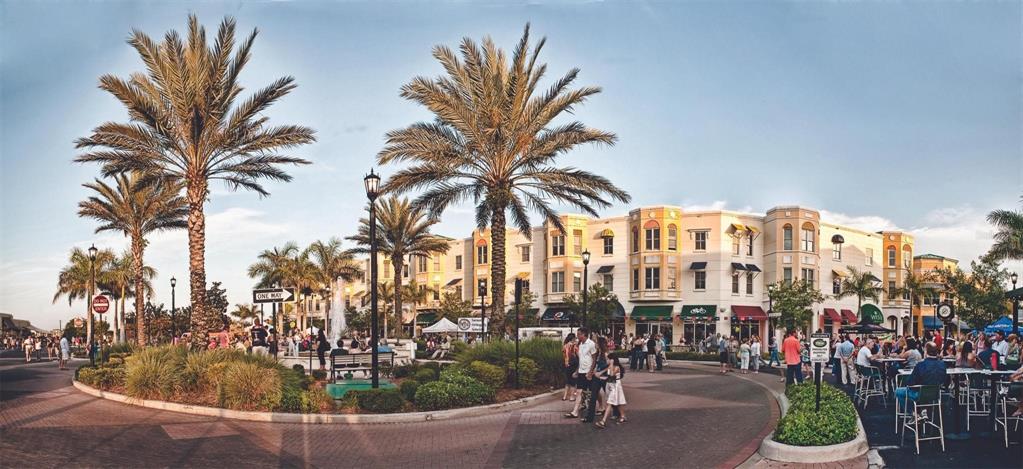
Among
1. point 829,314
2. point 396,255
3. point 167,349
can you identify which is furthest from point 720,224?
point 167,349

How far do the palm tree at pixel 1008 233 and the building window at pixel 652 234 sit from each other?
20.9 meters

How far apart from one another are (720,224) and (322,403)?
4393 cm

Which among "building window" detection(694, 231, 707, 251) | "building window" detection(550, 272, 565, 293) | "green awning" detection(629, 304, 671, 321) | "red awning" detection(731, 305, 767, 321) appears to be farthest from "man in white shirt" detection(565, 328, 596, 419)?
"building window" detection(550, 272, 565, 293)

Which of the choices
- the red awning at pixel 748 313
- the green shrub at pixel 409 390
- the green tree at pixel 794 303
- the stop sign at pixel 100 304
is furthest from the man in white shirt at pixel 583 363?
the red awning at pixel 748 313

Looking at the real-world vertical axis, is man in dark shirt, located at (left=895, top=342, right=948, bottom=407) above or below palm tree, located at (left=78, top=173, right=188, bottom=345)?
below

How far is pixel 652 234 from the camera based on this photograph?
56000 millimetres

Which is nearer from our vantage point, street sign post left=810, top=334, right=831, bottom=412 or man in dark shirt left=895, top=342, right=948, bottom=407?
street sign post left=810, top=334, right=831, bottom=412

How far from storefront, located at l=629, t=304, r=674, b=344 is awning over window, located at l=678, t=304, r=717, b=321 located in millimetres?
1191

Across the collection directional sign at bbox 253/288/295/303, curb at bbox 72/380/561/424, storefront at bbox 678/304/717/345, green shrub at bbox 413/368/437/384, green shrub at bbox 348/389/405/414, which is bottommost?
storefront at bbox 678/304/717/345

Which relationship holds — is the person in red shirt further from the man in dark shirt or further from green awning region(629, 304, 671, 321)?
green awning region(629, 304, 671, 321)

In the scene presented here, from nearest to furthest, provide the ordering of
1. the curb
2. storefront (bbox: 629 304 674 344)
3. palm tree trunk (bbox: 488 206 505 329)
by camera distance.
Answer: the curb < palm tree trunk (bbox: 488 206 505 329) < storefront (bbox: 629 304 674 344)

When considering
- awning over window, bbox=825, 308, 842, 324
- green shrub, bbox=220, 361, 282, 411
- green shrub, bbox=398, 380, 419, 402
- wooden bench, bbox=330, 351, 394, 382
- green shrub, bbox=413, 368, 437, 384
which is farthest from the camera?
awning over window, bbox=825, 308, 842, 324

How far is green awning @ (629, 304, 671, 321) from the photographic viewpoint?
55156 millimetres

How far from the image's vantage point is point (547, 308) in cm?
6041
